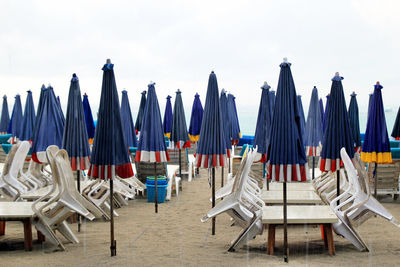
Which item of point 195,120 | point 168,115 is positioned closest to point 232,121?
point 195,120

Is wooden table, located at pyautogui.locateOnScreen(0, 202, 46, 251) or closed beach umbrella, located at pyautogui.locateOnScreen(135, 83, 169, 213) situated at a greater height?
closed beach umbrella, located at pyautogui.locateOnScreen(135, 83, 169, 213)

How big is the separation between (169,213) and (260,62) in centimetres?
683

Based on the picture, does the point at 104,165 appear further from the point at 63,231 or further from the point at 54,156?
the point at 63,231

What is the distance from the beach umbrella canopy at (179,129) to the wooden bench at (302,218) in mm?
5584

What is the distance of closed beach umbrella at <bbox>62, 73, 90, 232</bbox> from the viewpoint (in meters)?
7.11

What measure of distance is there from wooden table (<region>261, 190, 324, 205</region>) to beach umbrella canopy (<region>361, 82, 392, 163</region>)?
1390mm

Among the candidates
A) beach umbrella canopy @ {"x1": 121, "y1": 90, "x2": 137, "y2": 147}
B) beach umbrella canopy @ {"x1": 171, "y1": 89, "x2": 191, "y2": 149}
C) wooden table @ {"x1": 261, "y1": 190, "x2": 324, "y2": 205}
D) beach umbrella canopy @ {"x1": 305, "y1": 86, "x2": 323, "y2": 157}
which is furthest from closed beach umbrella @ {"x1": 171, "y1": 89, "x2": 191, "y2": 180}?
wooden table @ {"x1": 261, "y1": 190, "x2": 324, "y2": 205}

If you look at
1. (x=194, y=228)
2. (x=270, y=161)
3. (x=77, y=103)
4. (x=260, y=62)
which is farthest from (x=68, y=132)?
(x=260, y=62)

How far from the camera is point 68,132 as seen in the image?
7141 mm

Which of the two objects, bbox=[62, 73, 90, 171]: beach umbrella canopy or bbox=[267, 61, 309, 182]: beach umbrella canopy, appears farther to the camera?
bbox=[62, 73, 90, 171]: beach umbrella canopy

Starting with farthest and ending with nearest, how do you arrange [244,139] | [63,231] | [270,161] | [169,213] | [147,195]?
[244,139] → [147,195] → [169,213] → [63,231] → [270,161]

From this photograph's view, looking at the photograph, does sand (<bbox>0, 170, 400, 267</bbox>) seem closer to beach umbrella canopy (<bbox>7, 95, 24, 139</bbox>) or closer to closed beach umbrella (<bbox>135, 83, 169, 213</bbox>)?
closed beach umbrella (<bbox>135, 83, 169, 213</bbox>)

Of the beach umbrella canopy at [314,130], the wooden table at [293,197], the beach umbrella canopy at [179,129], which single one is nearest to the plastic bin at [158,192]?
the beach umbrella canopy at [179,129]

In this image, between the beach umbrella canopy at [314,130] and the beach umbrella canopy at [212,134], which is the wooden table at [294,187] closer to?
the beach umbrella canopy at [212,134]
